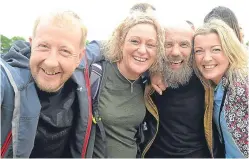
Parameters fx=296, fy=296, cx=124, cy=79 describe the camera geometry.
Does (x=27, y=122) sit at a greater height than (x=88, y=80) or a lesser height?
lesser

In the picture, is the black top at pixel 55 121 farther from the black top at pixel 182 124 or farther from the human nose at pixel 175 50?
the human nose at pixel 175 50

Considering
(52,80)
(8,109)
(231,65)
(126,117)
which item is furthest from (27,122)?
(231,65)

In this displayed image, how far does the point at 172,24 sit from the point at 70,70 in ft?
4.82

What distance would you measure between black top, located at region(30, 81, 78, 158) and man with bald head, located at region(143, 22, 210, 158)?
1013 millimetres

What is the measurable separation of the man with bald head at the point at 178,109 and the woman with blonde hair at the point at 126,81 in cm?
19

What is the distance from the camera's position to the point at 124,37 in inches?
131

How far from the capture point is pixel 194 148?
3363mm

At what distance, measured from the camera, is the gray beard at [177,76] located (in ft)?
Result: 11.2

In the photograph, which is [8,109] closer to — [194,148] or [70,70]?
[70,70]

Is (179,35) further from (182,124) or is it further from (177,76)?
(182,124)

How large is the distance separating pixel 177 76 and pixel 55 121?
1515mm

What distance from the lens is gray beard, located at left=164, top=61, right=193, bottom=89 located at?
3400 mm

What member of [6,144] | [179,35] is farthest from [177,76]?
[6,144]

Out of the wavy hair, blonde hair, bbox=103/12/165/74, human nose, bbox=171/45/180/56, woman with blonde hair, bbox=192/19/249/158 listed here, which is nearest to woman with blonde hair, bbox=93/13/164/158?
blonde hair, bbox=103/12/165/74
